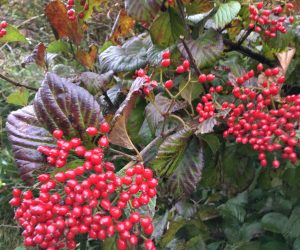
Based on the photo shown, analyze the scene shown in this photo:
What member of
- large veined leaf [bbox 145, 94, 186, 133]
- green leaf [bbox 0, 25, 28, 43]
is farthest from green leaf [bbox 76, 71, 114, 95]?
green leaf [bbox 0, 25, 28, 43]

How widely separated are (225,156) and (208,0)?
46 centimetres

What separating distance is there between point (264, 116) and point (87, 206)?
41 cm

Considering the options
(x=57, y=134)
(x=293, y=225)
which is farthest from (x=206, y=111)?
(x=293, y=225)

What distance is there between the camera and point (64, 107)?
0.77 m

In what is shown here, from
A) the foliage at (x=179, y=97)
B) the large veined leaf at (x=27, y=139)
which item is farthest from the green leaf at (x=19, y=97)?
the large veined leaf at (x=27, y=139)

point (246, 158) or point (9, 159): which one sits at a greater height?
point (246, 158)

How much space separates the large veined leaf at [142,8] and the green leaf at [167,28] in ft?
0.19

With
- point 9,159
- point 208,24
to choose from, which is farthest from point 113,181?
point 9,159

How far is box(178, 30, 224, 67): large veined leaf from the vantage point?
97cm

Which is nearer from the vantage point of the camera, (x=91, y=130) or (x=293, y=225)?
(x=91, y=130)

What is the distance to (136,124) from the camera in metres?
1.07

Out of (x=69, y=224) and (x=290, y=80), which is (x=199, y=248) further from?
(x=69, y=224)

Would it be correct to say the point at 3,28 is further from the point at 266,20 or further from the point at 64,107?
the point at 266,20

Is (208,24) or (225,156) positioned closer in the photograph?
(208,24)
